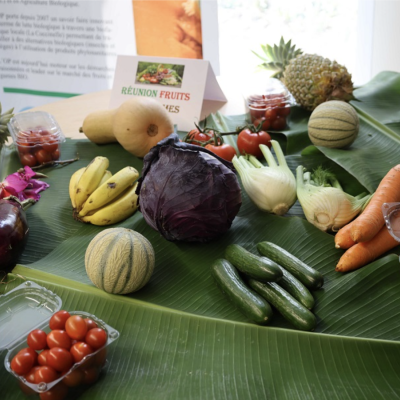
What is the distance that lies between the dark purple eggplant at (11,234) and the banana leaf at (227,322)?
6 centimetres

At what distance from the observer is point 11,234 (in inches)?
69.2

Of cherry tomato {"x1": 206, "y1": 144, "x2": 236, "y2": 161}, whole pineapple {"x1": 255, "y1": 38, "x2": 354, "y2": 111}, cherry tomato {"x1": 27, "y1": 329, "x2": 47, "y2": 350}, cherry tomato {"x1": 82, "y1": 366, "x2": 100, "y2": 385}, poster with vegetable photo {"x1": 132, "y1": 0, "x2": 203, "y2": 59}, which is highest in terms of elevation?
poster with vegetable photo {"x1": 132, "y1": 0, "x2": 203, "y2": 59}

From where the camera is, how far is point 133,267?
1573 mm

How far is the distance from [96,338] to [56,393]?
0.16 meters

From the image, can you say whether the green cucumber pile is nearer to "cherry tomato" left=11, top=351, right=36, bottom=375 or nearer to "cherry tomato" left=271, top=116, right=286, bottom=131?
"cherry tomato" left=11, top=351, right=36, bottom=375

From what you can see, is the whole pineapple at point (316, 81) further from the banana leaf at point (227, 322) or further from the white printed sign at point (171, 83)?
the banana leaf at point (227, 322)

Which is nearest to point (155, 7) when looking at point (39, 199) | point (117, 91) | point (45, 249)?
point (117, 91)

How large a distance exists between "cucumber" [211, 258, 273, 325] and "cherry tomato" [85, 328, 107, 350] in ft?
1.38

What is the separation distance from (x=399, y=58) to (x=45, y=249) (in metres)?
3.41

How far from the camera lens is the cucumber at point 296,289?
1497 mm

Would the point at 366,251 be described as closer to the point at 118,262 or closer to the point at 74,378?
the point at 118,262

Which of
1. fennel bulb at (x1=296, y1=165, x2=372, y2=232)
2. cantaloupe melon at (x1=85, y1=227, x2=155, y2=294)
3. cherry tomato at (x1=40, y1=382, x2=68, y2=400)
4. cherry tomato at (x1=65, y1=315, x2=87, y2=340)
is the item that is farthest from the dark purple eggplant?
fennel bulb at (x1=296, y1=165, x2=372, y2=232)

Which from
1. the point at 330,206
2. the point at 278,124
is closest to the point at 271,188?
the point at 330,206

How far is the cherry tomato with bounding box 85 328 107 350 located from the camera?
129 centimetres
